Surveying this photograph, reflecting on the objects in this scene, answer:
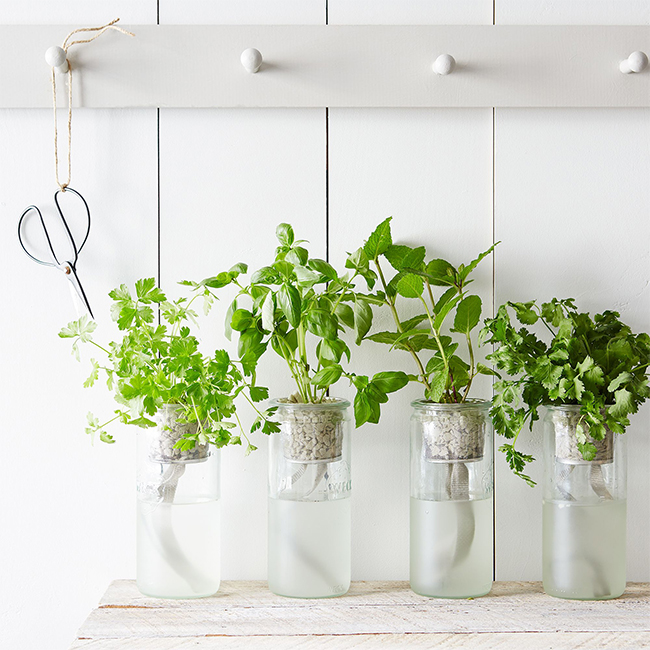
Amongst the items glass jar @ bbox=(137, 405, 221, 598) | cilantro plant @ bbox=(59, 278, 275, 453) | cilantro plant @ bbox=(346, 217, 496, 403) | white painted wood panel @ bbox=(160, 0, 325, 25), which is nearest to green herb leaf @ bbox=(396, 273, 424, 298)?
cilantro plant @ bbox=(346, 217, 496, 403)

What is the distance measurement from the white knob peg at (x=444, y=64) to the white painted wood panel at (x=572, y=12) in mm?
121

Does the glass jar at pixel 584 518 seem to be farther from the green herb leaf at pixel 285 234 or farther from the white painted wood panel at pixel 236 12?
the white painted wood panel at pixel 236 12

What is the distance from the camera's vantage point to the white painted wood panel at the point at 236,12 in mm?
1059

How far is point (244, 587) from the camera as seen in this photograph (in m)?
1.02

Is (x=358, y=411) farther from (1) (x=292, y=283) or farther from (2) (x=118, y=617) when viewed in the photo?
(2) (x=118, y=617)

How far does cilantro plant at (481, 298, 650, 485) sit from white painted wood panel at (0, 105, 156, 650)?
550 millimetres

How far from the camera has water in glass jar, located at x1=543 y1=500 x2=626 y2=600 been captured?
0.95 metres

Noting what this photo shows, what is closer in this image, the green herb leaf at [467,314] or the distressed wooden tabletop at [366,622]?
the distressed wooden tabletop at [366,622]

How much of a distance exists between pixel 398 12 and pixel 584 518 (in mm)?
794

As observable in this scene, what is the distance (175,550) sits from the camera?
0.96 metres

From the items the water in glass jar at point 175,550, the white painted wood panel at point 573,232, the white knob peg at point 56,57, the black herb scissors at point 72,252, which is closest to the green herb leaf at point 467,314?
the white painted wood panel at point 573,232

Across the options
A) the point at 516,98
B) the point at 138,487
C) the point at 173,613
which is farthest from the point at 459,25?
the point at 173,613

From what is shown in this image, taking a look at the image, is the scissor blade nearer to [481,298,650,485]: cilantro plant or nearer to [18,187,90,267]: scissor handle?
[18,187,90,267]: scissor handle

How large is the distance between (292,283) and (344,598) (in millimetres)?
446
